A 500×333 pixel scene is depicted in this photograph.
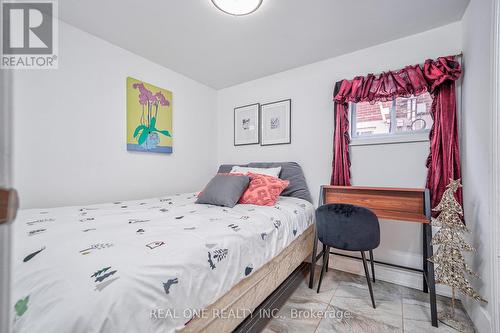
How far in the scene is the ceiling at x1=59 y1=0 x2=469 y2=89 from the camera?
1667 millimetres

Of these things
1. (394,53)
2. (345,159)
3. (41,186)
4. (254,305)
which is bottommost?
(254,305)

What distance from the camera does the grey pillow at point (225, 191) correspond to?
1.86m

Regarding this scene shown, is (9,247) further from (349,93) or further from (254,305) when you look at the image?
(349,93)

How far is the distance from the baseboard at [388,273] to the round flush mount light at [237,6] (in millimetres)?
2494

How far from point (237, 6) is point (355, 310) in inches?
97.6

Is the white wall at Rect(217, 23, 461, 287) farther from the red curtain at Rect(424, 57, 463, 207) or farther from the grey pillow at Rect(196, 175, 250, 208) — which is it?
the grey pillow at Rect(196, 175, 250, 208)

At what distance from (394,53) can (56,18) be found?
3074 millimetres

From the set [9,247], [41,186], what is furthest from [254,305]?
[41,186]

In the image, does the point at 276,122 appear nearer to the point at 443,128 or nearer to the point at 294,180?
the point at 294,180

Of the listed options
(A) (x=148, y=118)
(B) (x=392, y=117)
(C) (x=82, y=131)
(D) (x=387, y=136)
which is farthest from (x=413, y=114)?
(C) (x=82, y=131)

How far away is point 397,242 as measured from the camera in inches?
82.0

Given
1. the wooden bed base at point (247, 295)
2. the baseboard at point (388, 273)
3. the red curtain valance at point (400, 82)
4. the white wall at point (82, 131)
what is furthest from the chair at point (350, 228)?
the white wall at point (82, 131)

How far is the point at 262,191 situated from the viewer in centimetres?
199

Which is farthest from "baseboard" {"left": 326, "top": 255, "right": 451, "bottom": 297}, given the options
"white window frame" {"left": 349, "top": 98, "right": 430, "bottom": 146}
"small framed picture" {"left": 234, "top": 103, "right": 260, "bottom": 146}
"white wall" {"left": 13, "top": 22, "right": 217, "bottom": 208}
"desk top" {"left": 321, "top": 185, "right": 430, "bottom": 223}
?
"white wall" {"left": 13, "top": 22, "right": 217, "bottom": 208}
